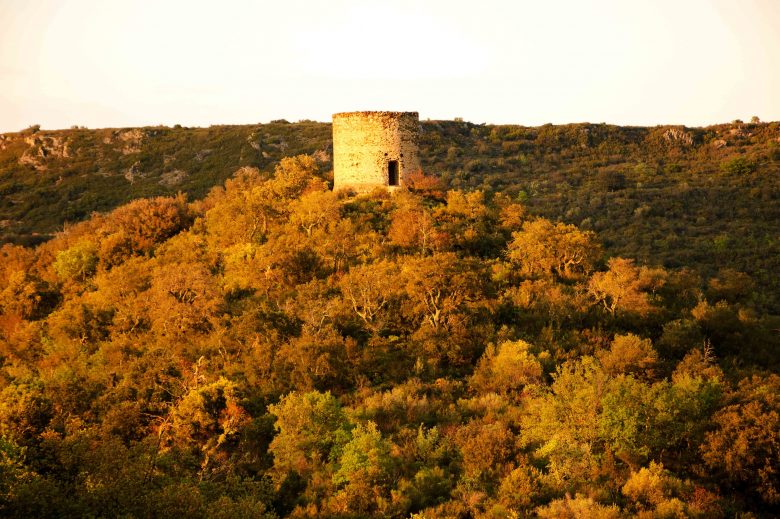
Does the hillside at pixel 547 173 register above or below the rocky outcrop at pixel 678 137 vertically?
below

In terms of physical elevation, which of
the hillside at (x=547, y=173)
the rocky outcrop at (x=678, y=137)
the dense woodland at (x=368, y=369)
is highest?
the rocky outcrop at (x=678, y=137)

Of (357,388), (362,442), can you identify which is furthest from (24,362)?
(362,442)

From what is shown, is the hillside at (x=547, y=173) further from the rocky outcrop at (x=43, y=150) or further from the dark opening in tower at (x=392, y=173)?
the dark opening in tower at (x=392, y=173)

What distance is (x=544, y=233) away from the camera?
25.5 m

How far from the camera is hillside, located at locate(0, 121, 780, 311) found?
43875mm

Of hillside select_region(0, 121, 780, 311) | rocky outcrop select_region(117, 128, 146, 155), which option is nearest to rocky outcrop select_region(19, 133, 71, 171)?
hillside select_region(0, 121, 780, 311)

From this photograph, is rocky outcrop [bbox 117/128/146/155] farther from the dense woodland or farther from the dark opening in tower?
the dark opening in tower

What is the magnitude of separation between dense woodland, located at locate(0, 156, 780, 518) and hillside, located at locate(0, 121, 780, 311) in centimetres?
1041

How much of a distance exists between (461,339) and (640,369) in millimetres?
4904

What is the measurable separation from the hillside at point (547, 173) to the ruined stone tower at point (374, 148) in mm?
14462

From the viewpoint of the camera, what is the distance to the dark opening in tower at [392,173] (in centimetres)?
2920

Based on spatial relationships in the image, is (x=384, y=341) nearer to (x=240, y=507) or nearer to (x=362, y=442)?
(x=362, y=442)

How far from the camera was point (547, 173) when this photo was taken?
58625mm

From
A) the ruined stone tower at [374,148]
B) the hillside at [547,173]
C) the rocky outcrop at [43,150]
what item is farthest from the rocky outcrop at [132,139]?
the ruined stone tower at [374,148]
